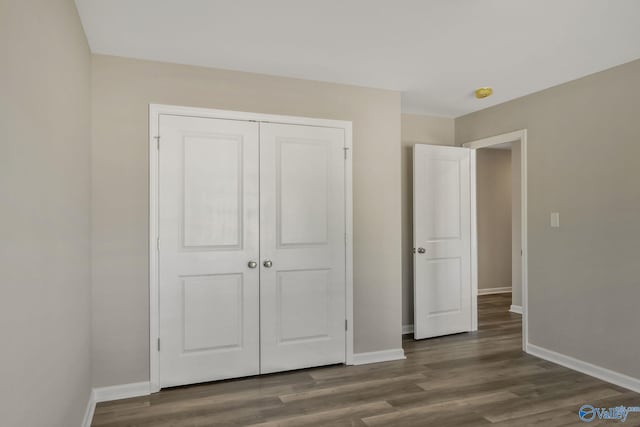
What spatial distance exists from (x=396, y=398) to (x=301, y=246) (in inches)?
54.0

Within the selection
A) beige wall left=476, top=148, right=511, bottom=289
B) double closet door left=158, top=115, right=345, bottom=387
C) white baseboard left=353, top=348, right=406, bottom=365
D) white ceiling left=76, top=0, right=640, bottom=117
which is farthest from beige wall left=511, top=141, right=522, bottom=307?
double closet door left=158, top=115, right=345, bottom=387

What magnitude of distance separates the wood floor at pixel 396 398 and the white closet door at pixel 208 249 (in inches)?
10.0

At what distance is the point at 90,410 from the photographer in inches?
105

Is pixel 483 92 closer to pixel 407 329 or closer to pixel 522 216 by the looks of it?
pixel 522 216

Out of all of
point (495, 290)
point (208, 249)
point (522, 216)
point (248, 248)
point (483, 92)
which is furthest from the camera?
point (495, 290)

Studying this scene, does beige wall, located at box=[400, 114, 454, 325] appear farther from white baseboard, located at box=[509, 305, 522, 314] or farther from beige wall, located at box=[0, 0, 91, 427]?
beige wall, located at box=[0, 0, 91, 427]

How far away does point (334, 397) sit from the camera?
9.74 feet

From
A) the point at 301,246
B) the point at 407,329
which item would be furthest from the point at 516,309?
the point at 301,246

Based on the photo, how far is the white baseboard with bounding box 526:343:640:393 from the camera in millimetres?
3098

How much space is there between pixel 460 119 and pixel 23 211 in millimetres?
4554

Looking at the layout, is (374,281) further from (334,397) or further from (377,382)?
(334,397)

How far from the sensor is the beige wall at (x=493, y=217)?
6.82 m

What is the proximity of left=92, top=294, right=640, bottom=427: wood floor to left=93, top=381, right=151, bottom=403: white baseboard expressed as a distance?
0.19 feet

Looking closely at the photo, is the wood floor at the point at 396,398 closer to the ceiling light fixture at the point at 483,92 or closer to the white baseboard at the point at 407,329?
the white baseboard at the point at 407,329
